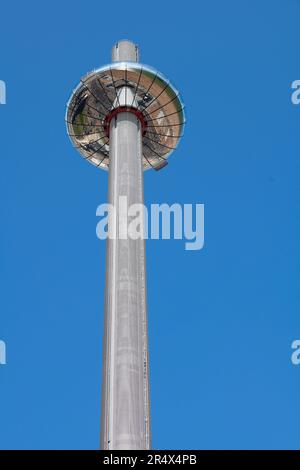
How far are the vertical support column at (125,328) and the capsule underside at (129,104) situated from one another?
5391 millimetres

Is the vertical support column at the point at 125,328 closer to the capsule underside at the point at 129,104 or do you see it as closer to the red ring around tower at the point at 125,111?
the red ring around tower at the point at 125,111

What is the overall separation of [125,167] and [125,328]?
10815 millimetres

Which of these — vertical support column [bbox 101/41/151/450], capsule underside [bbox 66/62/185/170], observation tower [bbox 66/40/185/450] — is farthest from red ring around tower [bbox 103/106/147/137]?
vertical support column [bbox 101/41/151/450]

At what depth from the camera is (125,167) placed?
3822cm

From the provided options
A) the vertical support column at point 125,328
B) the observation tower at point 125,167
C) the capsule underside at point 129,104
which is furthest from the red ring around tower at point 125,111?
the vertical support column at point 125,328

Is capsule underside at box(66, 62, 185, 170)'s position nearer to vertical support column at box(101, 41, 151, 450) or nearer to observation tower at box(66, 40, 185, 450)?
observation tower at box(66, 40, 185, 450)

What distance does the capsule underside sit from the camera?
1732 inches

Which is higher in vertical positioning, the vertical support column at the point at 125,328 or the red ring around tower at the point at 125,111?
the red ring around tower at the point at 125,111

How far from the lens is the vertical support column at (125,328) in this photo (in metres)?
28.2

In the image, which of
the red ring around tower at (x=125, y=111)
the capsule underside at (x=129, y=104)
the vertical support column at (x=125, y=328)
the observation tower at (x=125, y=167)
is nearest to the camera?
the vertical support column at (x=125, y=328)

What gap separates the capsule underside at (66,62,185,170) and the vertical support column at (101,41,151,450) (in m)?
5.39

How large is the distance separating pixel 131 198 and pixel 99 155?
13456 millimetres
